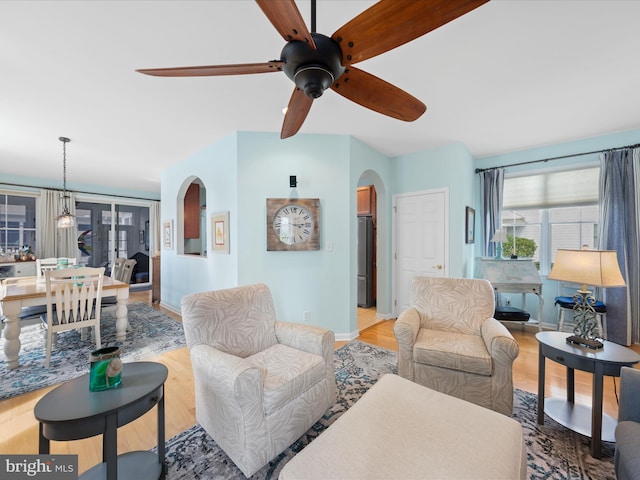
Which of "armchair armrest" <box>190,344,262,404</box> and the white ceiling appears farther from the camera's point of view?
the white ceiling

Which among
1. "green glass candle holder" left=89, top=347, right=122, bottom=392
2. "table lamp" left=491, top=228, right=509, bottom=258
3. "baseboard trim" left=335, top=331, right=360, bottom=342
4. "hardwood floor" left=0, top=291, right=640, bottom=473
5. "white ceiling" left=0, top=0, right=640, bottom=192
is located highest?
"white ceiling" left=0, top=0, right=640, bottom=192

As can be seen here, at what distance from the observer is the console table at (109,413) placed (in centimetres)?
103

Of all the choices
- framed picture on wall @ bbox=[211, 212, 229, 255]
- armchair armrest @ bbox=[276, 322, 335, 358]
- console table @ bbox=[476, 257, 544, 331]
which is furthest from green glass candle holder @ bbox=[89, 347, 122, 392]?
console table @ bbox=[476, 257, 544, 331]

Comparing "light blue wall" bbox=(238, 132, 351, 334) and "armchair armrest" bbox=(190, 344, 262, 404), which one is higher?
"light blue wall" bbox=(238, 132, 351, 334)

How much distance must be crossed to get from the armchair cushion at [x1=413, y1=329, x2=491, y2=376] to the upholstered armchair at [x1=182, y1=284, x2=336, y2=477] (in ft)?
2.40

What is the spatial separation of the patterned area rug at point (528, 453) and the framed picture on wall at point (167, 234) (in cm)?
377

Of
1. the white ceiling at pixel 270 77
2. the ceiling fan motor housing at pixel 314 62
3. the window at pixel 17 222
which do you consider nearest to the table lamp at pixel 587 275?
the white ceiling at pixel 270 77

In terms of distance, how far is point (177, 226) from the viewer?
15.3ft

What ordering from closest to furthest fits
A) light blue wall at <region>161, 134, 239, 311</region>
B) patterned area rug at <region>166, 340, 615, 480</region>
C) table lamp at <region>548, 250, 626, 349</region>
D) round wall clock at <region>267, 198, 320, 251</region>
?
patterned area rug at <region>166, 340, 615, 480</region> < table lamp at <region>548, 250, 626, 349</region> < round wall clock at <region>267, 198, 320, 251</region> < light blue wall at <region>161, 134, 239, 311</region>

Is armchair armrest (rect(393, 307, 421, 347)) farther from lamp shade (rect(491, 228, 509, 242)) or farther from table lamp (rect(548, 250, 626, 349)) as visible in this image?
lamp shade (rect(491, 228, 509, 242))

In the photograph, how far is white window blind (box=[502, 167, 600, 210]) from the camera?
11.7ft

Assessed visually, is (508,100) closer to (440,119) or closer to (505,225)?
(440,119)

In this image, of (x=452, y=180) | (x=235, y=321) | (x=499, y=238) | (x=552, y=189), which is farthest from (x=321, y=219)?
(x=552, y=189)

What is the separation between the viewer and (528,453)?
1.58 meters
